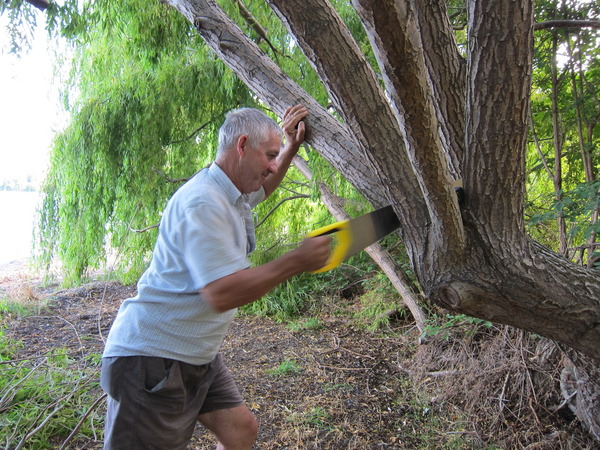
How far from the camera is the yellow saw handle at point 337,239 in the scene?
154 cm

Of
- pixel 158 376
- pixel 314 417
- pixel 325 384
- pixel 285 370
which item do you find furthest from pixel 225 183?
pixel 285 370

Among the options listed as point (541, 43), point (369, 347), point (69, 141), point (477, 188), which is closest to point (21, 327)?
point (69, 141)

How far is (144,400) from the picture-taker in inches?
69.8

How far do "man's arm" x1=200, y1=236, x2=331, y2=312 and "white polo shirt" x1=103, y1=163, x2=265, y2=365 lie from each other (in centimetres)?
16

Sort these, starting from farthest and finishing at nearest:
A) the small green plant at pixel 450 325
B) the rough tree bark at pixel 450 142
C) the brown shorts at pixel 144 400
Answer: the small green plant at pixel 450 325
the brown shorts at pixel 144 400
the rough tree bark at pixel 450 142

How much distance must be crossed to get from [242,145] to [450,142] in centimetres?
88

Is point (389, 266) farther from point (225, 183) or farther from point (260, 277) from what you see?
point (260, 277)

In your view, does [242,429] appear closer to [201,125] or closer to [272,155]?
[272,155]

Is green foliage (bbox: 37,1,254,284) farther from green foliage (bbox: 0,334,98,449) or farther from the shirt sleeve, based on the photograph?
the shirt sleeve

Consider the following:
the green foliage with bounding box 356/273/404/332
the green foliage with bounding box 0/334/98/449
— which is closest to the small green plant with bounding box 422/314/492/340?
the green foliage with bounding box 356/273/404/332

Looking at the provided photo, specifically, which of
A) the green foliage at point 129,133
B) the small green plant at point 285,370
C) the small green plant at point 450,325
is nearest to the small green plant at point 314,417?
the small green plant at point 285,370

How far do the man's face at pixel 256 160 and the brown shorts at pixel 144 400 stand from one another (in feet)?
2.58

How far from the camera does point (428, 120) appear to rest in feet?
4.52

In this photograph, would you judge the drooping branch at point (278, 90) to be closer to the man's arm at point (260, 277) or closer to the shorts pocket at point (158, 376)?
the man's arm at point (260, 277)
